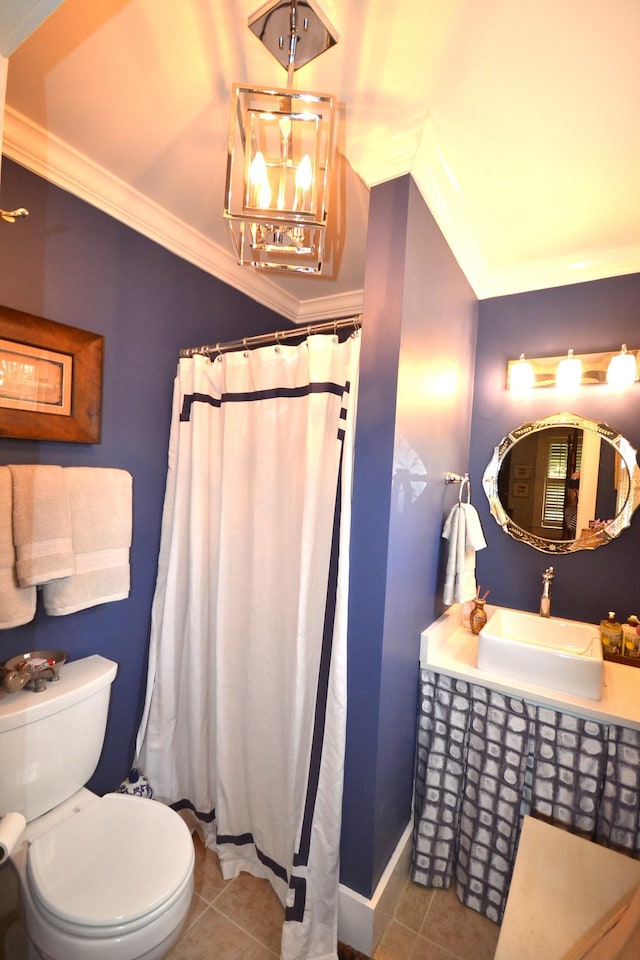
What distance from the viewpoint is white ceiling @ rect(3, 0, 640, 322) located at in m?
0.98

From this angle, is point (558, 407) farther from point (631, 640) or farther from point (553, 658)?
point (553, 658)

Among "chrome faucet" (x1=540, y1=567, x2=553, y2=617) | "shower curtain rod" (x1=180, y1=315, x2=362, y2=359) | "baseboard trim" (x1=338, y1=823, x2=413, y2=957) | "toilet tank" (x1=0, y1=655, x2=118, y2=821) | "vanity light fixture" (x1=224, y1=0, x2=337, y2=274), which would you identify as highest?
"vanity light fixture" (x1=224, y1=0, x2=337, y2=274)

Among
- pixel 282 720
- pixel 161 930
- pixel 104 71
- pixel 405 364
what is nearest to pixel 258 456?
pixel 405 364

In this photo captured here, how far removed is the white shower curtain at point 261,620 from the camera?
51.9 inches

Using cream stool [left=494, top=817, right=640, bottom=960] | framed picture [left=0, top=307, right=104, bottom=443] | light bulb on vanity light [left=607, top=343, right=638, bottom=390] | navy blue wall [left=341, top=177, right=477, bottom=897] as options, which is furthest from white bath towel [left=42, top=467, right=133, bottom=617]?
light bulb on vanity light [left=607, top=343, right=638, bottom=390]

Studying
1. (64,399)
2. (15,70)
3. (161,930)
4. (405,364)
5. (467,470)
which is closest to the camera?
(161,930)

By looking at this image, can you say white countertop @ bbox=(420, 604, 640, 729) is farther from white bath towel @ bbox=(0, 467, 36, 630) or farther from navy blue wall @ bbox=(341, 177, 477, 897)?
white bath towel @ bbox=(0, 467, 36, 630)

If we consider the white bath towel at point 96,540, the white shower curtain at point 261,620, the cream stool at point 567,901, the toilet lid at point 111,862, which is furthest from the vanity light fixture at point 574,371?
the toilet lid at point 111,862

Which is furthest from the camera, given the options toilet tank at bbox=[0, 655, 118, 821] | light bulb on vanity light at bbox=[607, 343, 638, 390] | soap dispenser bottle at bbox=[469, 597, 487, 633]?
soap dispenser bottle at bbox=[469, 597, 487, 633]

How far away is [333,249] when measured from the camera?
6.31ft

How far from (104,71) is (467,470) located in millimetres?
1971

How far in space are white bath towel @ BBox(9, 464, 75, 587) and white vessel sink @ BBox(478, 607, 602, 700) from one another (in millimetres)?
1453

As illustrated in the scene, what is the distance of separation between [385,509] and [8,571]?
114 centimetres

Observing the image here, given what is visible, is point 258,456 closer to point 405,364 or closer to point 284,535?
point 284,535
